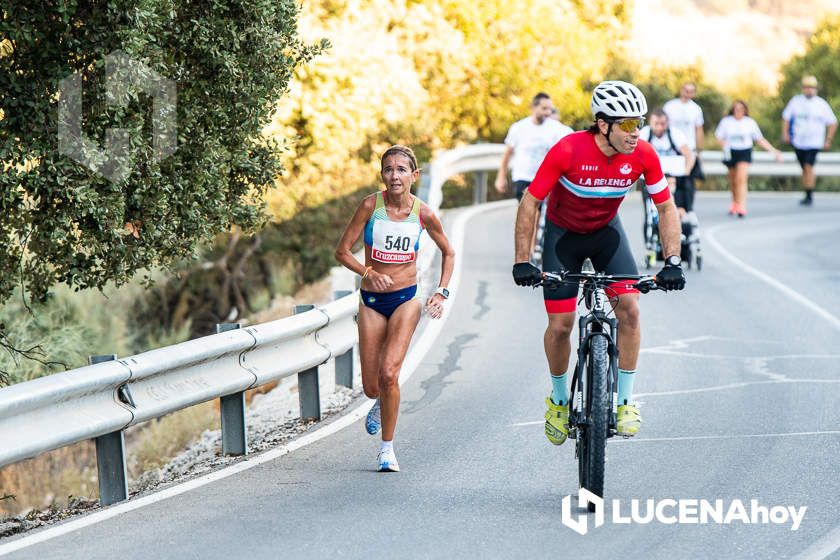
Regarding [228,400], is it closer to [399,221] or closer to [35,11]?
[399,221]

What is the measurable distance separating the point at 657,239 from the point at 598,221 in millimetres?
9355

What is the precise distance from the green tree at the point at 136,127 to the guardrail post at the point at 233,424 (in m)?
1.25

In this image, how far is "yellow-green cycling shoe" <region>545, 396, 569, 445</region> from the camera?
8172 millimetres

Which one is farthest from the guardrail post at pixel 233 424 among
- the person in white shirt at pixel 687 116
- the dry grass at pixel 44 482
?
the person in white shirt at pixel 687 116

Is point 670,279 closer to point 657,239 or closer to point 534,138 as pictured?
point 534,138

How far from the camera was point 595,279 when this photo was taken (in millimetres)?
7816

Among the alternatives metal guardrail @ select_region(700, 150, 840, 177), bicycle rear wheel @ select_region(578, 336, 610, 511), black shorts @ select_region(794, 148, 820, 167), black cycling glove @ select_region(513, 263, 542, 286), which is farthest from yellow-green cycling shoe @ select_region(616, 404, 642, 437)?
metal guardrail @ select_region(700, 150, 840, 177)

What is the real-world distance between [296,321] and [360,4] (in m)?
21.3

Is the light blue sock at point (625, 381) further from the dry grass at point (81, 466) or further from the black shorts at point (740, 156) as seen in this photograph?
the black shorts at point (740, 156)

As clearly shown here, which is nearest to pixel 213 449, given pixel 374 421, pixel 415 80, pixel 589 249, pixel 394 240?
pixel 374 421

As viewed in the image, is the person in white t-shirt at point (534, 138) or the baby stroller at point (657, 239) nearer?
the person in white t-shirt at point (534, 138)

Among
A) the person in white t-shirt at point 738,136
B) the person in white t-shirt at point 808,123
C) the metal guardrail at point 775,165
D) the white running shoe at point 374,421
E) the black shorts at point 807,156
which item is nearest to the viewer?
the white running shoe at point 374,421

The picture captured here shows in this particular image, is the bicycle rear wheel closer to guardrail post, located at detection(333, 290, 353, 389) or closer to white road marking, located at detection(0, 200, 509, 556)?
white road marking, located at detection(0, 200, 509, 556)

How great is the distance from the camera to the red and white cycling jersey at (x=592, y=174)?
26.1 feet
